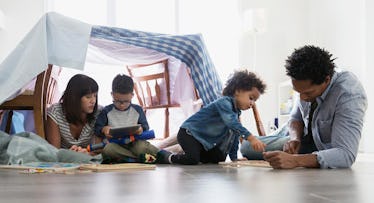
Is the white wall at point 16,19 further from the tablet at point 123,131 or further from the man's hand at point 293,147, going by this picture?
the man's hand at point 293,147

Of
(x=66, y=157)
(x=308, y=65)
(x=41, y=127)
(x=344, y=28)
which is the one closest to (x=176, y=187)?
(x=308, y=65)

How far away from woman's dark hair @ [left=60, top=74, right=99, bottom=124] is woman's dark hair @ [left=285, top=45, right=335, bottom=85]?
117 centimetres

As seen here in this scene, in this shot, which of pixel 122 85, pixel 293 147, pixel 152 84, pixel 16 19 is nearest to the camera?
pixel 293 147

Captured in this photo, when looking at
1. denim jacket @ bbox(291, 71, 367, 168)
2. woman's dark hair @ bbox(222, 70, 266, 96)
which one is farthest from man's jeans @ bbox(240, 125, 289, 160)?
denim jacket @ bbox(291, 71, 367, 168)

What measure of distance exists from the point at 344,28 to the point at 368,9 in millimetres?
492

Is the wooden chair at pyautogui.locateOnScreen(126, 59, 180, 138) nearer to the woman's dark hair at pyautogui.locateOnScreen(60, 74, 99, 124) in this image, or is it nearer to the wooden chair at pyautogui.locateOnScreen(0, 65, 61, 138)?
the woman's dark hair at pyautogui.locateOnScreen(60, 74, 99, 124)

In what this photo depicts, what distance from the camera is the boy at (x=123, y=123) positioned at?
2223mm

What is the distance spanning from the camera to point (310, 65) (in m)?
1.58

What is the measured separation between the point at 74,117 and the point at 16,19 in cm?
285

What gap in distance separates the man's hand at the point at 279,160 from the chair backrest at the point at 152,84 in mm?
1677

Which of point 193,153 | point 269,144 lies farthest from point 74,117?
point 269,144

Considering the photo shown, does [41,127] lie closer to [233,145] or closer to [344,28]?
[233,145]

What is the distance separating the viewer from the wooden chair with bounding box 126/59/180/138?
10.4ft

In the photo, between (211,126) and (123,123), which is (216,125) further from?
(123,123)
